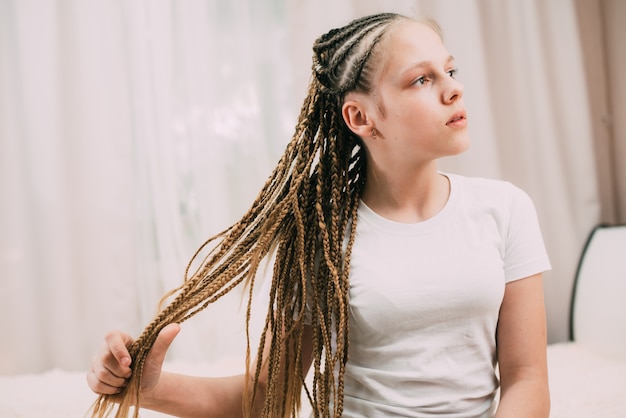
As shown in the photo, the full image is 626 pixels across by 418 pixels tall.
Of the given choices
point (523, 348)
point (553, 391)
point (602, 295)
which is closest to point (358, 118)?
point (523, 348)

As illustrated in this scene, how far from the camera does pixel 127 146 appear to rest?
5.24 feet

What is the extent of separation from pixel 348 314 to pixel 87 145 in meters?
1.02

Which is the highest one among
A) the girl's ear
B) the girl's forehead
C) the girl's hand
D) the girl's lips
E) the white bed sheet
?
the girl's forehead

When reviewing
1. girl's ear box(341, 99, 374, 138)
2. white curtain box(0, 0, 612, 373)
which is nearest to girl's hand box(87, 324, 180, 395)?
girl's ear box(341, 99, 374, 138)

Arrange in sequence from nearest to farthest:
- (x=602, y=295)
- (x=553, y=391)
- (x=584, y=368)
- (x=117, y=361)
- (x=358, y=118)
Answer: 1. (x=117, y=361)
2. (x=358, y=118)
3. (x=553, y=391)
4. (x=584, y=368)
5. (x=602, y=295)

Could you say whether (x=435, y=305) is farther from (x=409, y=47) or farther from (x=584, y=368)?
(x=584, y=368)

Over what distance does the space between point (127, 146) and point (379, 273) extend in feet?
3.23

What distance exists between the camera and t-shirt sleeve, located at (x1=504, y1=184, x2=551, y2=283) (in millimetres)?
860

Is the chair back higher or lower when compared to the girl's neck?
lower

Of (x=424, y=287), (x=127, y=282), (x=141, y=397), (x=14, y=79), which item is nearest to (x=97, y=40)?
(x=14, y=79)

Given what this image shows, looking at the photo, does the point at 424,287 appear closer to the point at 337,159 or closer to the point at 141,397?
the point at 337,159

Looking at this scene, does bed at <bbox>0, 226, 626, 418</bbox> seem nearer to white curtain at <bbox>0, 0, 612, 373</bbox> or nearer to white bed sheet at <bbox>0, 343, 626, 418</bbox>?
white bed sheet at <bbox>0, 343, 626, 418</bbox>

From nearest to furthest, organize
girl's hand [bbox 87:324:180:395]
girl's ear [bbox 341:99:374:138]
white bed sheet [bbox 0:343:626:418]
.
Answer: girl's hand [bbox 87:324:180:395] → girl's ear [bbox 341:99:374:138] → white bed sheet [bbox 0:343:626:418]

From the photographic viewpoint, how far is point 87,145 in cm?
158
